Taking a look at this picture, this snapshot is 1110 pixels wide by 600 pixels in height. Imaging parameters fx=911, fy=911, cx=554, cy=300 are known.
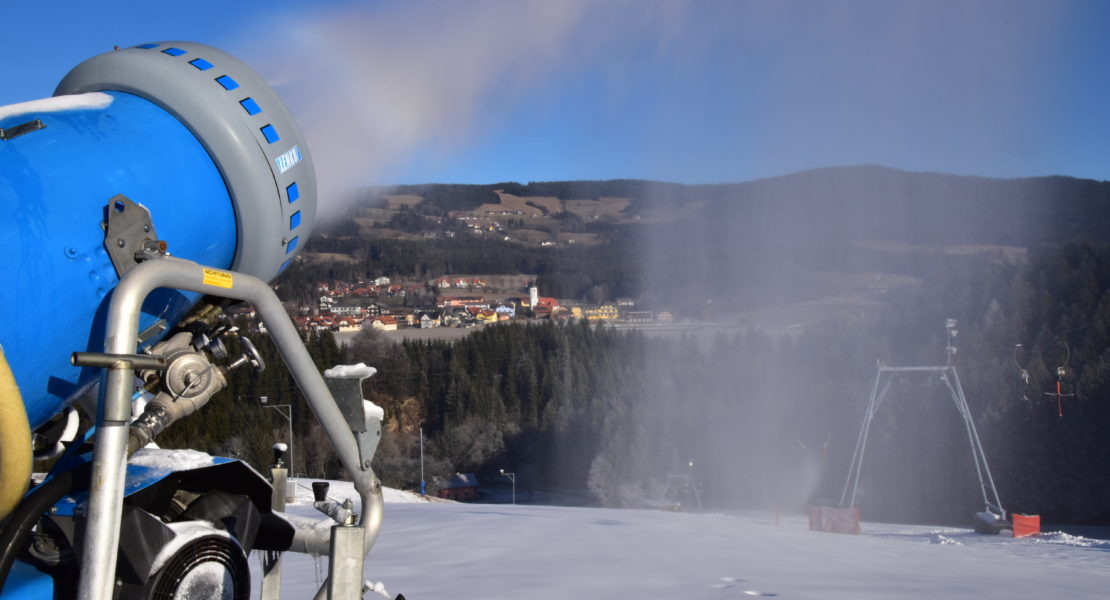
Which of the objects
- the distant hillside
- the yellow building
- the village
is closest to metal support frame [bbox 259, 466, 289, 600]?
the distant hillside

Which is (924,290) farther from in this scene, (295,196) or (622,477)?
(295,196)

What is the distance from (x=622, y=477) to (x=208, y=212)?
52027mm

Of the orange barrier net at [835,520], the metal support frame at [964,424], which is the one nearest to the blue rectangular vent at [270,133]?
the orange barrier net at [835,520]

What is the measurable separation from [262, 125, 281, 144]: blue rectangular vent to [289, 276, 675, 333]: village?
84.7 m

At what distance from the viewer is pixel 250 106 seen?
313cm

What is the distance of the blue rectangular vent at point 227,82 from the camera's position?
3114 millimetres

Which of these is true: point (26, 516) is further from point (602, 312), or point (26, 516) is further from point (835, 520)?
point (602, 312)

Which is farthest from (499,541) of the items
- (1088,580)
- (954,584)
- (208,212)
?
(208,212)

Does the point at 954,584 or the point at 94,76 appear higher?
the point at 94,76

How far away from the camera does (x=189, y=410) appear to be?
2.94 meters

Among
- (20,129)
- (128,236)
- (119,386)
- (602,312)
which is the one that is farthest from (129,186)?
(602,312)

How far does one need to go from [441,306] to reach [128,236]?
110m

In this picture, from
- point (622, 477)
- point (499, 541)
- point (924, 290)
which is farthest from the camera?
point (924, 290)

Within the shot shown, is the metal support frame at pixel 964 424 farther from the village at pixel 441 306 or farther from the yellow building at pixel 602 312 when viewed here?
the yellow building at pixel 602 312
